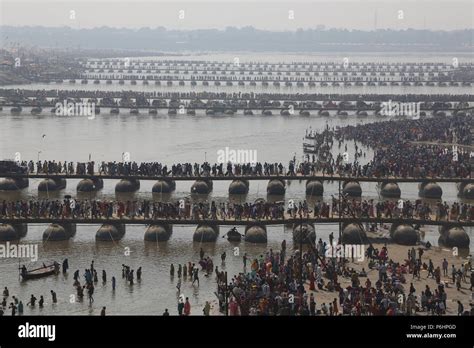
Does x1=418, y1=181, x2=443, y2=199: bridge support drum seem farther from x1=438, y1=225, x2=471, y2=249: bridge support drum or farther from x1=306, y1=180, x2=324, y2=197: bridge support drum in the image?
x1=438, y1=225, x2=471, y2=249: bridge support drum

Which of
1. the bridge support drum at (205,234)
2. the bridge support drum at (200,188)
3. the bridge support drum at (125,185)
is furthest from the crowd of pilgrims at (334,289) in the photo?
the bridge support drum at (125,185)

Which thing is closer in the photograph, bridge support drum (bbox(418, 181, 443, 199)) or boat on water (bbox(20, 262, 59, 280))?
boat on water (bbox(20, 262, 59, 280))

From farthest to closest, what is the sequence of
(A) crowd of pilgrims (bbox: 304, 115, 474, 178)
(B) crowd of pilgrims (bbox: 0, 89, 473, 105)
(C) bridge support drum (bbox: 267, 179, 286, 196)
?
(B) crowd of pilgrims (bbox: 0, 89, 473, 105), (C) bridge support drum (bbox: 267, 179, 286, 196), (A) crowd of pilgrims (bbox: 304, 115, 474, 178)

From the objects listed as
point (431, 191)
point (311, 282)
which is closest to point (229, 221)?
point (311, 282)

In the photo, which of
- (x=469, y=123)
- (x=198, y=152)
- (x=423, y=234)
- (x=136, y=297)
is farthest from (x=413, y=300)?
(x=469, y=123)

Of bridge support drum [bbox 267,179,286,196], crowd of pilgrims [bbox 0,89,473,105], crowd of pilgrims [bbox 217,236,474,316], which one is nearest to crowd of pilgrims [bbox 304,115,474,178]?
bridge support drum [bbox 267,179,286,196]

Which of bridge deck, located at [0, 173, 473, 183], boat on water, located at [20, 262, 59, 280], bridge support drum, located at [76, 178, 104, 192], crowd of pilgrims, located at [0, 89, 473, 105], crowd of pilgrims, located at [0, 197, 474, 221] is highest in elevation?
crowd of pilgrims, located at [0, 89, 473, 105]
